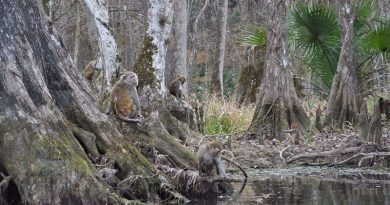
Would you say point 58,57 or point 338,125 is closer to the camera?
point 58,57

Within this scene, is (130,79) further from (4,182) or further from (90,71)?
(90,71)

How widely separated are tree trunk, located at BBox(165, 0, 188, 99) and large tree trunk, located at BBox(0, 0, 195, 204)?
762cm

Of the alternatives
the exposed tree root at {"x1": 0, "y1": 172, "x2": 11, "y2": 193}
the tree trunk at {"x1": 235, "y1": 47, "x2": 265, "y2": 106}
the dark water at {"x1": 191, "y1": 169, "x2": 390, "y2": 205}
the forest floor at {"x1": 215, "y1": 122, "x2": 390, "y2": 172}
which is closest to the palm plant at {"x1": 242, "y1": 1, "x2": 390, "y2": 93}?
the forest floor at {"x1": 215, "y1": 122, "x2": 390, "y2": 172}

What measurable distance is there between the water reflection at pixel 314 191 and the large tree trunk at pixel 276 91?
3857 millimetres

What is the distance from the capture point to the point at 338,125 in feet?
52.6

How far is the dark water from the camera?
28.4 feet

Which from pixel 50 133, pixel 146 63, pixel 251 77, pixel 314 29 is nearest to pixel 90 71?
pixel 146 63

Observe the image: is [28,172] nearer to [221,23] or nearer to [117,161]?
[117,161]

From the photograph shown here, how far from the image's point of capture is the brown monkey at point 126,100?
10.1m

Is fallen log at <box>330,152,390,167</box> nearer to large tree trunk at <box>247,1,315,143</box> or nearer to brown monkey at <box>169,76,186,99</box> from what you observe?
large tree trunk at <box>247,1,315,143</box>

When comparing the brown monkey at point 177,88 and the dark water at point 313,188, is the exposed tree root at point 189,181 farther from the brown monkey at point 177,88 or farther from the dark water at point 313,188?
the brown monkey at point 177,88

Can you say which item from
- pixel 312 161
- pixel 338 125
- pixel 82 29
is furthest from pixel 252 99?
pixel 82 29

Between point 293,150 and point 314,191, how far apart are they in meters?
4.00

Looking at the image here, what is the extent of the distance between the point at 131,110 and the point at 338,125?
7.13 meters
